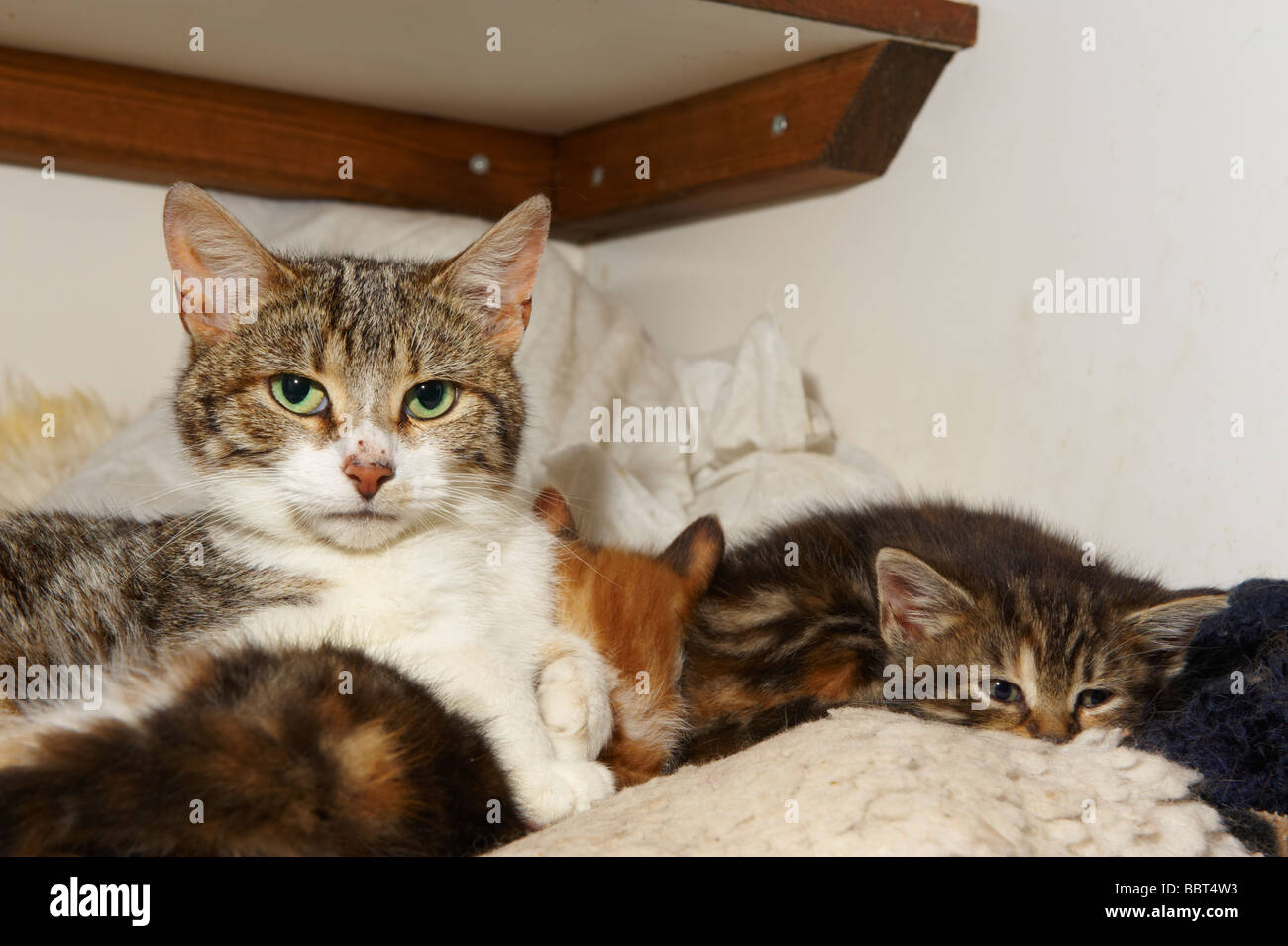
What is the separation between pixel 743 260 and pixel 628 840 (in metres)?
2.05

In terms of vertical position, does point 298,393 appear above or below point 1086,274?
below

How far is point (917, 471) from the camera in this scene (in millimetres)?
2570

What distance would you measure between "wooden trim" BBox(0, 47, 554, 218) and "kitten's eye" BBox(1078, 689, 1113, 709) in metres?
2.05

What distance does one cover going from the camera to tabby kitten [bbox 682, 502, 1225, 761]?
1.69 meters

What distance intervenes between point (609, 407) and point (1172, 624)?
60.0 inches

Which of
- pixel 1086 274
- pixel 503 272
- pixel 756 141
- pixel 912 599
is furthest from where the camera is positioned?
pixel 756 141

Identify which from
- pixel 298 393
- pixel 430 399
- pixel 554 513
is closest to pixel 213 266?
pixel 298 393

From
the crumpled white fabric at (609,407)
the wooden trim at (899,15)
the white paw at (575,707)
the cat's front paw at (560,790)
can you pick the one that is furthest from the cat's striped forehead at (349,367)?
the wooden trim at (899,15)

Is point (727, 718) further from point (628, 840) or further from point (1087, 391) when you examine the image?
point (1087, 391)

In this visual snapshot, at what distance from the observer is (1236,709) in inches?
61.6

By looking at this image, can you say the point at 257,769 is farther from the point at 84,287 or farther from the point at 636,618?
the point at 84,287

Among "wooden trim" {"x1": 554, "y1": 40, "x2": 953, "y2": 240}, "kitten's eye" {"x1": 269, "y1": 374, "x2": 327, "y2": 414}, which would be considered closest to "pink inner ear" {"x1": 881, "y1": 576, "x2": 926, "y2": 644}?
"kitten's eye" {"x1": 269, "y1": 374, "x2": 327, "y2": 414}
